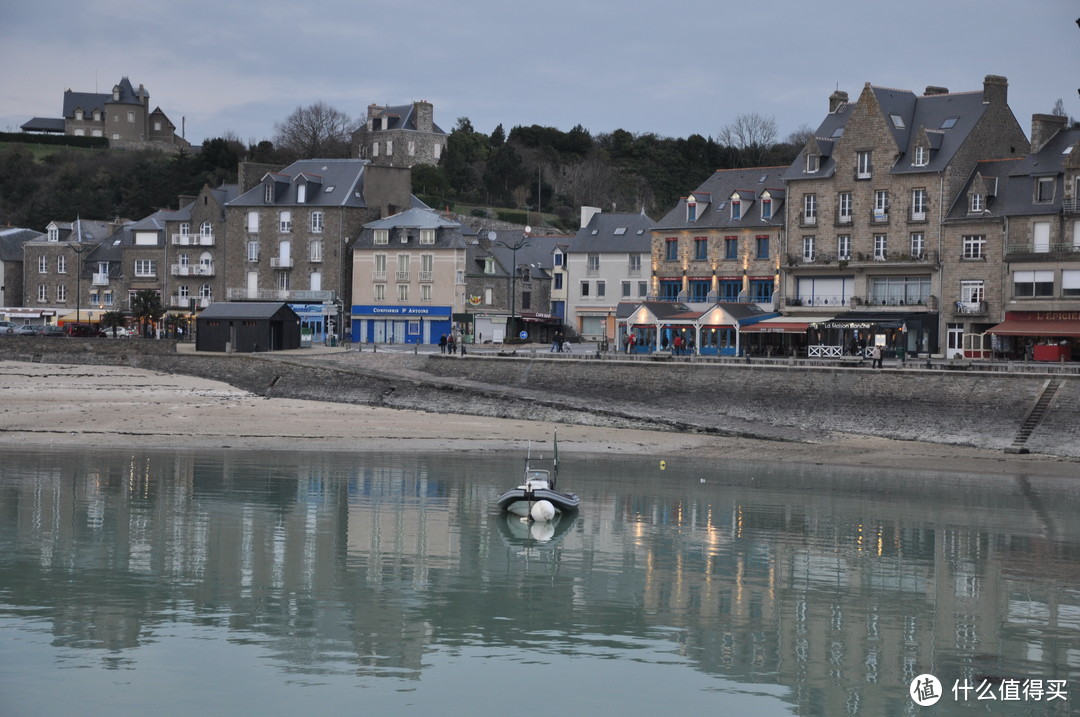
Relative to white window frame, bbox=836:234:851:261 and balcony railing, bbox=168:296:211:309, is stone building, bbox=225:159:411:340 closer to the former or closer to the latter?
balcony railing, bbox=168:296:211:309

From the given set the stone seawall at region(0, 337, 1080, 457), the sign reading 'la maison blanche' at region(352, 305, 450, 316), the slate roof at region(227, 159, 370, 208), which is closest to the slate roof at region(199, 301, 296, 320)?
the stone seawall at region(0, 337, 1080, 457)

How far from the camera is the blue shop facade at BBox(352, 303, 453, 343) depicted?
73.1m

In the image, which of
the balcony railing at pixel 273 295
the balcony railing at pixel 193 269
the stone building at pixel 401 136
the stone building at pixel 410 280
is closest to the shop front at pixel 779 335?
the stone building at pixel 410 280

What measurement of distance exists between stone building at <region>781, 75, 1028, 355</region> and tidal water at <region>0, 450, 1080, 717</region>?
23.5 metres

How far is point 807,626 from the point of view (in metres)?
20.2

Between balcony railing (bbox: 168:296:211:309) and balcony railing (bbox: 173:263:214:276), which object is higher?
balcony railing (bbox: 173:263:214:276)

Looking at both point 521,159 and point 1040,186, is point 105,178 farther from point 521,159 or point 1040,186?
point 1040,186

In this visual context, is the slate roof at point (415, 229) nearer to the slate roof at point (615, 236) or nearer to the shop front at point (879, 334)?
the slate roof at point (615, 236)

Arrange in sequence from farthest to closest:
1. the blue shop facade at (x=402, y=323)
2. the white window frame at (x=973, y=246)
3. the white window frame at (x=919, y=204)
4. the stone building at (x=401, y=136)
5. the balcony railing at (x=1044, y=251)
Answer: the stone building at (x=401, y=136)
the blue shop facade at (x=402, y=323)
the white window frame at (x=919, y=204)
the white window frame at (x=973, y=246)
the balcony railing at (x=1044, y=251)

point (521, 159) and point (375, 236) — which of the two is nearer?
point (375, 236)

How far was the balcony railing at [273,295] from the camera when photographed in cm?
7481

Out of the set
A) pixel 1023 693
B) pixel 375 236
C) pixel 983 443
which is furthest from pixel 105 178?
pixel 1023 693

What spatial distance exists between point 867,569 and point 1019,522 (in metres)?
7.02

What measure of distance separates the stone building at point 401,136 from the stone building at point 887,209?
2312 inches
